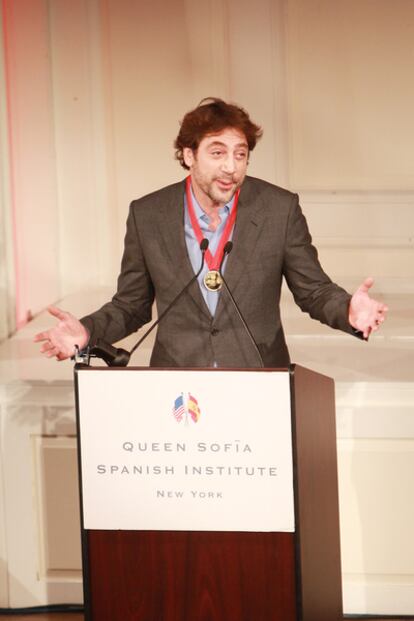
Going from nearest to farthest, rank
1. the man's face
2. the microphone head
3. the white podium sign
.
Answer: the white podium sign, the microphone head, the man's face

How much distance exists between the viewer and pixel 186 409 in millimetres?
2393

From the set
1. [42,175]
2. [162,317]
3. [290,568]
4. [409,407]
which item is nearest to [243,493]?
[290,568]

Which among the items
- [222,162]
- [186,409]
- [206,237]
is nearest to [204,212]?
[206,237]

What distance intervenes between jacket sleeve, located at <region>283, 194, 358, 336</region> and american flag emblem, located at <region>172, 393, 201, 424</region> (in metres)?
0.48

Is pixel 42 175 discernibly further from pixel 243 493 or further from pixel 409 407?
pixel 243 493

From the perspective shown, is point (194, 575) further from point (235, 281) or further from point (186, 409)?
point (235, 281)

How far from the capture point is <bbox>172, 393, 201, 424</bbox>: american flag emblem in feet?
7.82

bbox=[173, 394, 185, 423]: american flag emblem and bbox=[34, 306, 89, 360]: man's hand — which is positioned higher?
bbox=[34, 306, 89, 360]: man's hand

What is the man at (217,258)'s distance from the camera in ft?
8.90

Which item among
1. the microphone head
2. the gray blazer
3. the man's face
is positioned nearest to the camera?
the microphone head

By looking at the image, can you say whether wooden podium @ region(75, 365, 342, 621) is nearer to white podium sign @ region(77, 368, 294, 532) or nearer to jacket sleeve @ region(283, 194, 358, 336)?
white podium sign @ region(77, 368, 294, 532)

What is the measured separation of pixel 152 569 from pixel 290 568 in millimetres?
A: 291

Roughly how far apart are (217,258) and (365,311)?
39 cm

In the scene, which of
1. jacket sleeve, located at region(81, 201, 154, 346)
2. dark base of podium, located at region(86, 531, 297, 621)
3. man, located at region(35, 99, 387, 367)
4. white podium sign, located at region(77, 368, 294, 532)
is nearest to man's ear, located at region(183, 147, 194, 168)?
man, located at region(35, 99, 387, 367)
